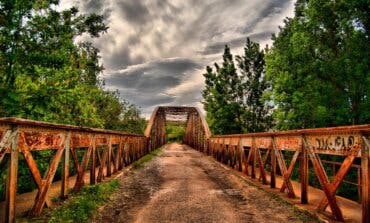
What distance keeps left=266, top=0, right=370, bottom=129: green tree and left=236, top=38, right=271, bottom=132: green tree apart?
5279mm

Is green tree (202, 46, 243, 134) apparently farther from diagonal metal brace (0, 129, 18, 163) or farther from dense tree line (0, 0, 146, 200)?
diagonal metal brace (0, 129, 18, 163)

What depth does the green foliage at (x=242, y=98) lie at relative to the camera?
2812cm

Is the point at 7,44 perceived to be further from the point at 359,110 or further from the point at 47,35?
the point at 359,110

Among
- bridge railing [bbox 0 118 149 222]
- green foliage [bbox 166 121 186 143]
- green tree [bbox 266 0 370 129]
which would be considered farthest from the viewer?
green foliage [bbox 166 121 186 143]

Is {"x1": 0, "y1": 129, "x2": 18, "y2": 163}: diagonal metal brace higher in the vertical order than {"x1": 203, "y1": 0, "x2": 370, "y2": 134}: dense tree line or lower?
lower

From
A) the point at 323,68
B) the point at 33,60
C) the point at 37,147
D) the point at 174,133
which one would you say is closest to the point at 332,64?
the point at 323,68

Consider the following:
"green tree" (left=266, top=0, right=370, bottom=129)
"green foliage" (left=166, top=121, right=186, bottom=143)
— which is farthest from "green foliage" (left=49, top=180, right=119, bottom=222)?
"green foliage" (left=166, top=121, right=186, bottom=143)

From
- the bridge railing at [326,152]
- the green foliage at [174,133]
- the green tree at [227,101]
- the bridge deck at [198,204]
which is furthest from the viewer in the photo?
the green foliage at [174,133]

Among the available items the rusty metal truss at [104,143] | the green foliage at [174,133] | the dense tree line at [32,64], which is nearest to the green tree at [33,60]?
the dense tree line at [32,64]

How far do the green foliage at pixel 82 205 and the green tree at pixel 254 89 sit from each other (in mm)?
21847

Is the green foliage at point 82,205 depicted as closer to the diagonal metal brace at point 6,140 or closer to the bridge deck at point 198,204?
the bridge deck at point 198,204

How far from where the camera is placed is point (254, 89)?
94.2ft

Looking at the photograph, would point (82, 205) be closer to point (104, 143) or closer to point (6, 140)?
point (6, 140)

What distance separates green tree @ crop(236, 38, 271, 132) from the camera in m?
28.3
